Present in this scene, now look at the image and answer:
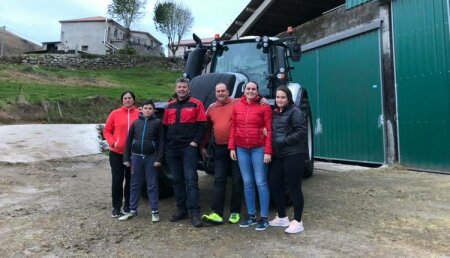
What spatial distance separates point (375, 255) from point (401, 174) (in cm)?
554

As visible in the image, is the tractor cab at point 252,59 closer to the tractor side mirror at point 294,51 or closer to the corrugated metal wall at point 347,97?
the tractor side mirror at point 294,51

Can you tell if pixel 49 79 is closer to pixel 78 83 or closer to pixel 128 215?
pixel 78 83

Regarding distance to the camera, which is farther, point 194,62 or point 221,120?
point 194,62

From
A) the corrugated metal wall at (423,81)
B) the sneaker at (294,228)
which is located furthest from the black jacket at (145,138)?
the corrugated metal wall at (423,81)

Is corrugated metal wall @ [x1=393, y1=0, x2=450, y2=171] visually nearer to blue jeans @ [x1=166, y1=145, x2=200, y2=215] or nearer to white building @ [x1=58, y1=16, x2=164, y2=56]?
blue jeans @ [x1=166, y1=145, x2=200, y2=215]

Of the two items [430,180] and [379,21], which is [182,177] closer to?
[430,180]

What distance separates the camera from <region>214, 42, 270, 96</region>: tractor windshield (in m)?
6.48

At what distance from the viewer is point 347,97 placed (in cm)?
1120

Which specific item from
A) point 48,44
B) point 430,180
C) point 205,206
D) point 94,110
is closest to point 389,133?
point 430,180

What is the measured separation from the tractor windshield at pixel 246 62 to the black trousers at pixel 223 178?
174 centimetres

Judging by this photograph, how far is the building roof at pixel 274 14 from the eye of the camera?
1388cm

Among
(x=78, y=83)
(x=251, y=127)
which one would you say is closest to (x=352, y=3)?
(x=251, y=127)

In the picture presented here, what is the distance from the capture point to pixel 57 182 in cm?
806

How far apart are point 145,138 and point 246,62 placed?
2.42 m
